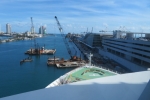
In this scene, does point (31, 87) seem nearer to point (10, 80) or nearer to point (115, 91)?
point (10, 80)

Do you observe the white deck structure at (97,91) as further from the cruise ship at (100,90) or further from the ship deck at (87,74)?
the ship deck at (87,74)

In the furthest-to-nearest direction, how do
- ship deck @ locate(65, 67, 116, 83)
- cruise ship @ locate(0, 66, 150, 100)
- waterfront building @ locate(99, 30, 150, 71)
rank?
waterfront building @ locate(99, 30, 150, 71) → ship deck @ locate(65, 67, 116, 83) → cruise ship @ locate(0, 66, 150, 100)

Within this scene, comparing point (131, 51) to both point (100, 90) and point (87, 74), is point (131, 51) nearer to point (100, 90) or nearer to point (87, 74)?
point (87, 74)

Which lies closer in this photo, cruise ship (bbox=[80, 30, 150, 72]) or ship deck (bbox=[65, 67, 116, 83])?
ship deck (bbox=[65, 67, 116, 83])

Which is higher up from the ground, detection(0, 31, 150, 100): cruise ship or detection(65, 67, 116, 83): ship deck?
detection(0, 31, 150, 100): cruise ship

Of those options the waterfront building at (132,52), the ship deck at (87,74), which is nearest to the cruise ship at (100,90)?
the ship deck at (87,74)

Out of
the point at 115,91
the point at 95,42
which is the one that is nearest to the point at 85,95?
the point at 115,91

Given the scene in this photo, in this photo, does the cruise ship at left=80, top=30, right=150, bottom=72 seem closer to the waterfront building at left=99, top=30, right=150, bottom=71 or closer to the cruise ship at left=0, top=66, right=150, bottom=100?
the waterfront building at left=99, top=30, right=150, bottom=71

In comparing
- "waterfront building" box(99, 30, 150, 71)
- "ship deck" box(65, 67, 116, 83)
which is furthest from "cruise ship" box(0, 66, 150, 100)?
"waterfront building" box(99, 30, 150, 71)
